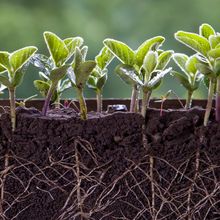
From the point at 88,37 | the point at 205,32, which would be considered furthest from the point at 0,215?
the point at 88,37

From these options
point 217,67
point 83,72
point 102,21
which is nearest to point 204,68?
point 217,67

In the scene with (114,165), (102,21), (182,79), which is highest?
(102,21)

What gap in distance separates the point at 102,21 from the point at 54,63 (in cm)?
172

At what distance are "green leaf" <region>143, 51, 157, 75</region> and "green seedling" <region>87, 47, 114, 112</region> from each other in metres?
0.08

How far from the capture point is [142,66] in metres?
0.63

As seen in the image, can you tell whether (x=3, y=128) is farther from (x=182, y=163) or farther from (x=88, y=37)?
(x=88, y=37)

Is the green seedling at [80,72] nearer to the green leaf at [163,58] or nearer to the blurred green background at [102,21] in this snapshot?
the green leaf at [163,58]

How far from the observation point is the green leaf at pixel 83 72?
1.93 feet

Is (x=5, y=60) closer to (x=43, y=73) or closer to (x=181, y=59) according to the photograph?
(x=43, y=73)

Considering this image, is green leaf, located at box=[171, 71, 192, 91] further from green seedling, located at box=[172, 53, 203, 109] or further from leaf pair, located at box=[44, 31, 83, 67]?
leaf pair, located at box=[44, 31, 83, 67]

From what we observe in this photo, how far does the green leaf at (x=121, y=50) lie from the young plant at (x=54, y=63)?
5 centimetres

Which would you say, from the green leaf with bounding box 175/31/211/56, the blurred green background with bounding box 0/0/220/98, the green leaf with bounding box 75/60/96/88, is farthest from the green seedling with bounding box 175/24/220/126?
the blurred green background with bounding box 0/0/220/98

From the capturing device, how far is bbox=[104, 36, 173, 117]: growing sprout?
600mm

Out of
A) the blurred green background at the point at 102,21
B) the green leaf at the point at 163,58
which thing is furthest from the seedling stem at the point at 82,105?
the blurred green background at the point at 102,21
